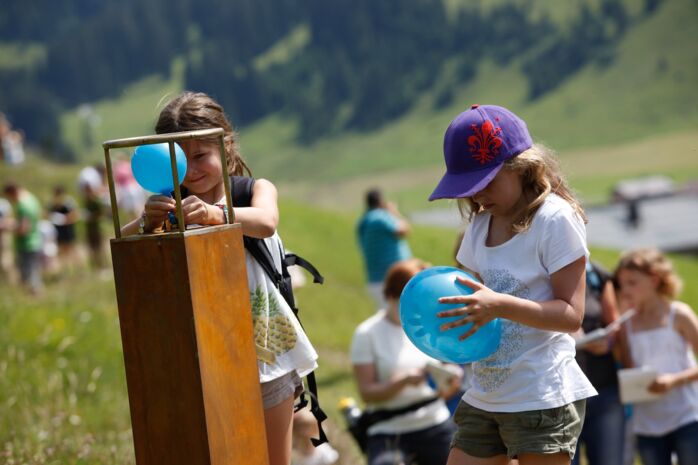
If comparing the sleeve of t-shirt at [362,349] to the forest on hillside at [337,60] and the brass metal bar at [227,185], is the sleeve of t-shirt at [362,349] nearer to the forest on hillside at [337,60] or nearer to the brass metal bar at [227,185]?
the brass metal bar at [227,185]

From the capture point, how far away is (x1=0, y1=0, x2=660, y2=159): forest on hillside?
510ft

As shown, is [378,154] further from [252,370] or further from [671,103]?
[252,370]

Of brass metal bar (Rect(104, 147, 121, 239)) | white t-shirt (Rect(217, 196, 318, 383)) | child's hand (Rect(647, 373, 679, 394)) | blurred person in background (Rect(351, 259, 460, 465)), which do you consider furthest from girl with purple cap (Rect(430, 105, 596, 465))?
blurred person in background (Rect(351, 259, 460, 465))

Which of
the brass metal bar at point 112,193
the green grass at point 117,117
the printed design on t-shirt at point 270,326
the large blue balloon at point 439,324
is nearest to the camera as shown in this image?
the brass metal bar at point 112,193

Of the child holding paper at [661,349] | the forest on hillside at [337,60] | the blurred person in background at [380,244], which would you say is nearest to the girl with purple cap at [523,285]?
the child holding paper at [661,349]

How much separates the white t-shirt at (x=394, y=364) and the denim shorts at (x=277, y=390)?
3.00 m

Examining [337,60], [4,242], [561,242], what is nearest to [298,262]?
[561,242]

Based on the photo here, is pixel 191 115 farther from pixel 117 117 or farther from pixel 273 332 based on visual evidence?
pixel 117 117

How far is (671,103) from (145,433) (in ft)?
460

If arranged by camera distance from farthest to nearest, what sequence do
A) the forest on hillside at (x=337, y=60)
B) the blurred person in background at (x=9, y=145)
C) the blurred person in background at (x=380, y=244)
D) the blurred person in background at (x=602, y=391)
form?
the forest on hillside at (x=337, y=60)
the blurred person in background at (x=9, y=145)
the blurred person in background at (x=380, y=244)
the blurred person in background at (x=602, y=391)

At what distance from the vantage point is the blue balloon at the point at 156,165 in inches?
131

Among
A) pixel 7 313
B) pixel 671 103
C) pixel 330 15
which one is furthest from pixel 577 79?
pixel 7 313

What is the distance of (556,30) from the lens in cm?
16162

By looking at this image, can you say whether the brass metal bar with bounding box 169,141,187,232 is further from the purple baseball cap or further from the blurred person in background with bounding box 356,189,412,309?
the blurred person in background with bounding box 356,189,412,309
